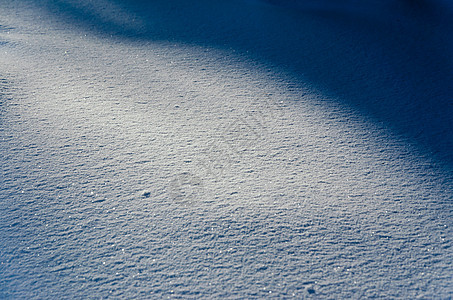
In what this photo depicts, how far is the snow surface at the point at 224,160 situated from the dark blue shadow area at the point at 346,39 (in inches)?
0.7

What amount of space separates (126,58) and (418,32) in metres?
2.62

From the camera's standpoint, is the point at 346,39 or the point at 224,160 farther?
the point at 346,39

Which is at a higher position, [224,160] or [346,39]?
[346,39]

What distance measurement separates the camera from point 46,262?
1657 mm

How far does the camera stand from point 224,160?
2180mm

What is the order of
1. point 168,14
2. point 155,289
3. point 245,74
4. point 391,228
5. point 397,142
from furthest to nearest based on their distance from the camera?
point 168,14 < point 245,74 < point 397,142 < point 391,228 < point 155,289

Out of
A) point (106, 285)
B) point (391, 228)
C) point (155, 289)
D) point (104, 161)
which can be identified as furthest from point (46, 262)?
point (391, 228)

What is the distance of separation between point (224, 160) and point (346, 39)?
1.93 meters

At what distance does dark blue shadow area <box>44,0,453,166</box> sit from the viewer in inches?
104

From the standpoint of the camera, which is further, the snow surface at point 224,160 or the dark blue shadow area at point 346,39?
the dark blue shadow area at point 346,39

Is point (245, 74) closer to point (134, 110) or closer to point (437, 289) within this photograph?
point (134, 110)

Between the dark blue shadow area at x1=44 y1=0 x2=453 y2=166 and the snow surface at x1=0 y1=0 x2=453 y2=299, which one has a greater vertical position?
the dark blue shadow area at x1=44 y1=0 x2=453 y2=166

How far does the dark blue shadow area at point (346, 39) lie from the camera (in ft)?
8.65

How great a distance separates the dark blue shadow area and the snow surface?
0.06ft
